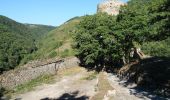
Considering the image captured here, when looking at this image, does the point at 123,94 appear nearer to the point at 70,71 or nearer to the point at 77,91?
the point at 77,91

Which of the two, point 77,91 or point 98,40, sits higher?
point 98,40

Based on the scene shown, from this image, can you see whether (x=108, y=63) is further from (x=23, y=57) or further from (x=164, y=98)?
(x=23, y=57)

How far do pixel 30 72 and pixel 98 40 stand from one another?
9773 mm

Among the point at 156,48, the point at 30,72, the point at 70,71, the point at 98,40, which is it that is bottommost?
the point at 70,71

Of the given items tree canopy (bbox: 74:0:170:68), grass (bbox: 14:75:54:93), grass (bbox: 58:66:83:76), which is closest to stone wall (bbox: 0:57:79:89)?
grass (bbox: 58:66:83:76)

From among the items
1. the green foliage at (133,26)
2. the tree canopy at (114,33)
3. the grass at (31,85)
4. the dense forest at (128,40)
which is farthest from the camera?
the tree canopy at (114,33)

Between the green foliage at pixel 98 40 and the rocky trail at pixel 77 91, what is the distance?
4.05 metres

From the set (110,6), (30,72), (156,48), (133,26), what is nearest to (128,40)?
(133,26)

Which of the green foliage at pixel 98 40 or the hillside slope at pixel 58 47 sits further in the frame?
the hillside slope at pixel 58 47

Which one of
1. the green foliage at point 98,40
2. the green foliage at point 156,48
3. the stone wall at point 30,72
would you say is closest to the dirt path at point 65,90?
the green foliage at point 98,40

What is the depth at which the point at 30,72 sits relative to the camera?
39188 mm

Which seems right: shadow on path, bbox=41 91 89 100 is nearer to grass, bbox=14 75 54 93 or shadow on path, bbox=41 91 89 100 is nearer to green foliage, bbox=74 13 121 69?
grass, bbox=14 75 54 93

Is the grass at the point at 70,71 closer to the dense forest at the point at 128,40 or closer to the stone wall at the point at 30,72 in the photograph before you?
the stone wall at the point at 30,72

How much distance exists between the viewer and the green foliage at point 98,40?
35781 mm
